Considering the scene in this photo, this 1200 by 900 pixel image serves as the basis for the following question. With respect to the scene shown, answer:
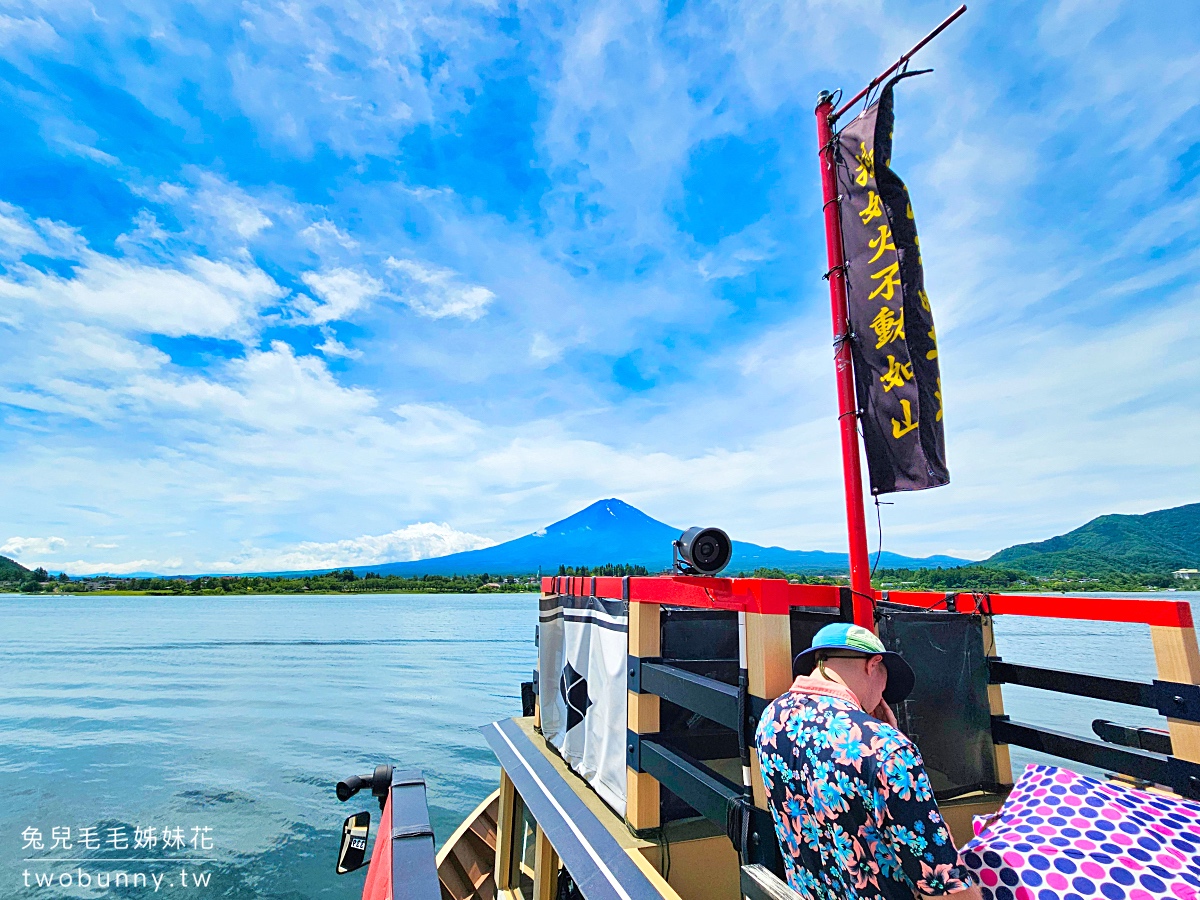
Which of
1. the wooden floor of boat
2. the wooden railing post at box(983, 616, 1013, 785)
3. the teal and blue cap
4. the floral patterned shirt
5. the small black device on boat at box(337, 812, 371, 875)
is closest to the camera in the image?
the floral patterned shirt

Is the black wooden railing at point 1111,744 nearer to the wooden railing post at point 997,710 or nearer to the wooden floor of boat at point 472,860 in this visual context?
the wooden railing post at point 997,710

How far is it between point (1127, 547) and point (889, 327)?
473 ft

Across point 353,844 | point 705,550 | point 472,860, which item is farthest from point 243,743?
point 705,550

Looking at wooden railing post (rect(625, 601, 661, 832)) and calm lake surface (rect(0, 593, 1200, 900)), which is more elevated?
wooden railing post (rect(625, 601, 661, 832))

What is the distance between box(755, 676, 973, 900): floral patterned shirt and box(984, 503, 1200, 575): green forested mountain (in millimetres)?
88357

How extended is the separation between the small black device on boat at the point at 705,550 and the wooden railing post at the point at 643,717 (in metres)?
0.29

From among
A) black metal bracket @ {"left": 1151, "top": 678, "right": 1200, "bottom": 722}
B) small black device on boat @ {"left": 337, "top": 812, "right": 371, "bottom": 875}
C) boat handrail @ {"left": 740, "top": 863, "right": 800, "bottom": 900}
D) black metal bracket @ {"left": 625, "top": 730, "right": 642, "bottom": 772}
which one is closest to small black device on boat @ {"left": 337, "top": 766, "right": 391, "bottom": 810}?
small black device on boat @ {"left": 337, "top": 812, "right": 371, "bottom": 875}

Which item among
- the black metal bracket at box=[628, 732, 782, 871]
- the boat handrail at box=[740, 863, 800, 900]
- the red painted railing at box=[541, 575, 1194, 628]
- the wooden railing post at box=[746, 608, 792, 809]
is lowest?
the boat handrail at box=[740, 863, 800, 900]

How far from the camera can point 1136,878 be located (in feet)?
4.59

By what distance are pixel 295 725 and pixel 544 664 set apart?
18.5m

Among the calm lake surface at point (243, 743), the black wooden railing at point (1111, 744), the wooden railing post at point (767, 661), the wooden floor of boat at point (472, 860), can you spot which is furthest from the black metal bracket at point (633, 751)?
the calm lake surface at point (243, 743)

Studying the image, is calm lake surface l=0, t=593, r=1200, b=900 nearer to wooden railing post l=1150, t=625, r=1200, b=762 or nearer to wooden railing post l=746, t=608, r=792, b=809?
wooden railing post l=746, t=608, r=792, b=809

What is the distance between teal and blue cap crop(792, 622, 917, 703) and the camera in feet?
6.28

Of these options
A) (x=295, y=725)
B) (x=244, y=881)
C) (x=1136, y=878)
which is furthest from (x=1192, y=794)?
(x=295, y=725)
